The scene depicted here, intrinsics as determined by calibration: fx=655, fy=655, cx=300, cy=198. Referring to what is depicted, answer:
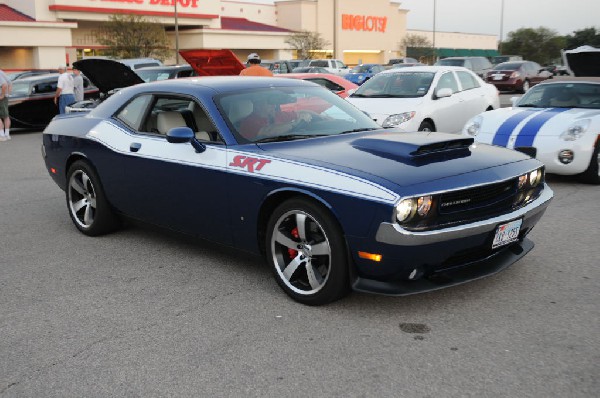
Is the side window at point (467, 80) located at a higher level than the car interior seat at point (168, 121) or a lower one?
higher

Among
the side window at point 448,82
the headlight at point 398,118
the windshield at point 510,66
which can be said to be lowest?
the headlight at point 398,118

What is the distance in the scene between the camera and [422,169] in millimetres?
4102

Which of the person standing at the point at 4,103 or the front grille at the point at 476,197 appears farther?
the person standing at the point at 4,103

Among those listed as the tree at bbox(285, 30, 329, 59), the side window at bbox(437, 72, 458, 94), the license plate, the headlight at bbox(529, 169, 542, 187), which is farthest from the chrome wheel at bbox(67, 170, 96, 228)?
the tree at bbox(285, 30, 329, 59)

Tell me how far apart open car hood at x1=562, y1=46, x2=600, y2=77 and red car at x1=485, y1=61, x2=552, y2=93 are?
18.9 meters

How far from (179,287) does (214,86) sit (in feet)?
5.42

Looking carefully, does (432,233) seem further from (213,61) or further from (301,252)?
(213,61)

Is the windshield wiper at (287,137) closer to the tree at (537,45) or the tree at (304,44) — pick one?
the tree at (304,44)

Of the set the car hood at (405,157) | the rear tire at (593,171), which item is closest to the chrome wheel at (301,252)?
the car hood at (405,157)

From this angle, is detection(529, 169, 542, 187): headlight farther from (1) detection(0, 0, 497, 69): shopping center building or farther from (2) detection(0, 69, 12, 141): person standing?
(1) detection(0, 0, 497, 69): shopping center building

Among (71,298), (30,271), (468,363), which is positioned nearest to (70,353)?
(71,298)

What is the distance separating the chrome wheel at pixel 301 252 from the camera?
4.21m

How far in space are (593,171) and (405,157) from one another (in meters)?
5.06

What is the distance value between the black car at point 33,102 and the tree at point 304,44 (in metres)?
40.9
